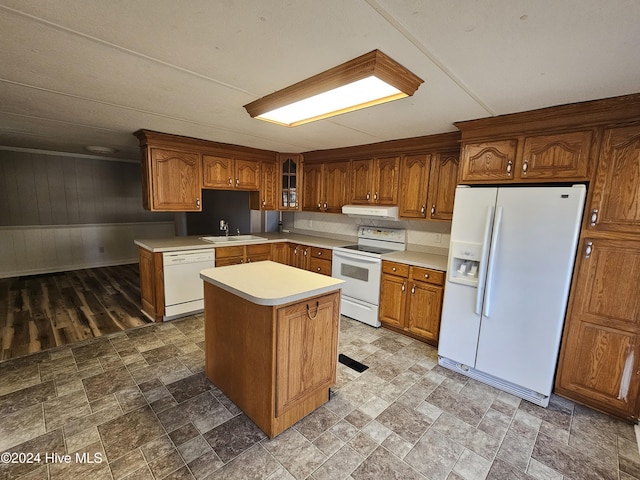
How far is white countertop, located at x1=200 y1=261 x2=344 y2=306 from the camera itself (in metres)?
1.74

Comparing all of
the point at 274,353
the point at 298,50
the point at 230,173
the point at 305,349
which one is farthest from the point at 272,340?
the point at 230,173

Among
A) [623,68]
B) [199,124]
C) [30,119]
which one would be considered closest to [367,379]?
[623,68]

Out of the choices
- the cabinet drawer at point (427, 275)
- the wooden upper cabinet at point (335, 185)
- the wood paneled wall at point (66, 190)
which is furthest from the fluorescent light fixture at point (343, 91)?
the wood paneled wall at point (66, 190)

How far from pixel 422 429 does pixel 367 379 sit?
0.60 meters

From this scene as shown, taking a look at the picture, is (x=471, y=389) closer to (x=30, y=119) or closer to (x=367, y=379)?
(x=367, y=379)

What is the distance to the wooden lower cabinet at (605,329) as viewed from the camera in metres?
1.95

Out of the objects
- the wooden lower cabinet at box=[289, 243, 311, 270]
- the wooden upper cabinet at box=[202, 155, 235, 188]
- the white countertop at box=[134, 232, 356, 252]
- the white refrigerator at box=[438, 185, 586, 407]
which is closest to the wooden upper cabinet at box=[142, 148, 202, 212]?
the wooden upper cabinet at box=[202, 155, 235, 188]

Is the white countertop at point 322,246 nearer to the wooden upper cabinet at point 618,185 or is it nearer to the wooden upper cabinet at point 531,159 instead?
the wooden upper cabinet at point 531,159

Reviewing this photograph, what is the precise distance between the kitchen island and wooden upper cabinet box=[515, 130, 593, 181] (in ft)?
5.77

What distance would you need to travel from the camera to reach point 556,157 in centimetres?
213

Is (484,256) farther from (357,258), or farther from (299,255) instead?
(299,255)

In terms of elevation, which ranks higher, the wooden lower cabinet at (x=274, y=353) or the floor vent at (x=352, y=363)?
the wooden lower cabinet at (x=274, y=353)

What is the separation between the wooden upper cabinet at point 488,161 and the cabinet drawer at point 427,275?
94 centimetres

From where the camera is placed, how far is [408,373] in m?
2.56
